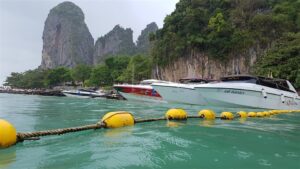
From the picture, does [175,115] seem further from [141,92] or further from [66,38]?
[66,38]

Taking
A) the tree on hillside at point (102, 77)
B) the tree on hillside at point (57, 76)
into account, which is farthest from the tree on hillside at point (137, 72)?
the tree on hillside at point (57, 76)

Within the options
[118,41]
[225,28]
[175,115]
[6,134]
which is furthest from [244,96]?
[118,41]

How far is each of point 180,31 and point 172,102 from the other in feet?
61.3

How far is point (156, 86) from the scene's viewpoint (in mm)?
25125

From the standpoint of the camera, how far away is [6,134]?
16.2 feet

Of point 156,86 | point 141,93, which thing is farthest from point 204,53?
point 156,86

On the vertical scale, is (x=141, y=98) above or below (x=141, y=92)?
below

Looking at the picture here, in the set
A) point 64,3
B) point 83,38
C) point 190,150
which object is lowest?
point 190,150

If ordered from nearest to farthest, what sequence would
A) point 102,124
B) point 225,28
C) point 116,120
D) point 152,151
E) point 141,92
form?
point 152,151
point 102,124
point 116,120
point 141,92
point 225,28

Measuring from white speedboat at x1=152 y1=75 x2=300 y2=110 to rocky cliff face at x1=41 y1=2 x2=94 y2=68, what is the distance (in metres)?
131

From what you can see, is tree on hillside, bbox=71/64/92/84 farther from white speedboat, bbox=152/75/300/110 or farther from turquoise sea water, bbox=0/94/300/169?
turquoise sea water, bbox=0/94/300/169

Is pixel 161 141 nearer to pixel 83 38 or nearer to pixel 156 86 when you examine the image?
pixel 156 86

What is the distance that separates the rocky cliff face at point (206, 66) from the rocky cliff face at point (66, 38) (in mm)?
109332

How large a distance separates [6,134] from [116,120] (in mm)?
3113
